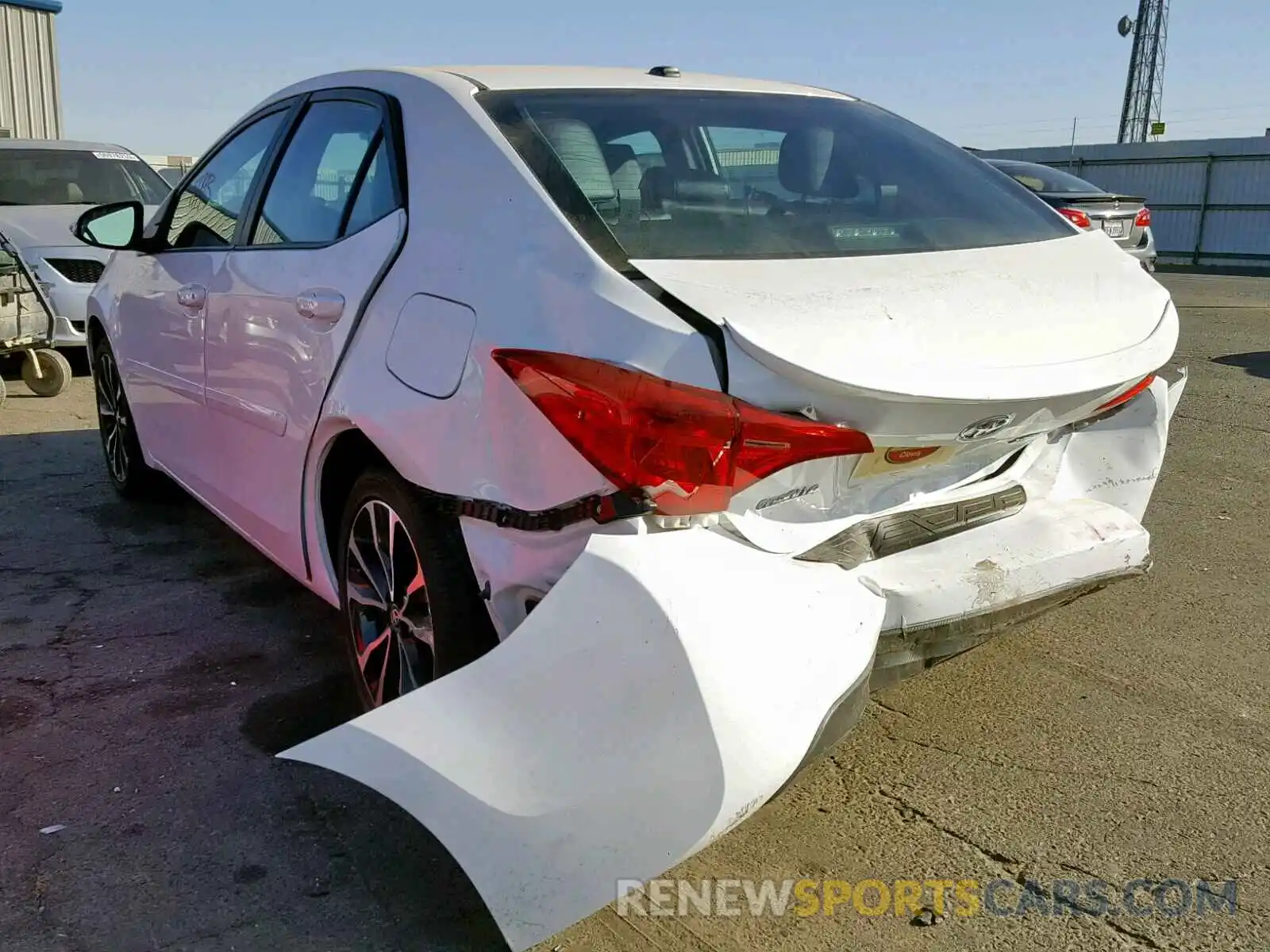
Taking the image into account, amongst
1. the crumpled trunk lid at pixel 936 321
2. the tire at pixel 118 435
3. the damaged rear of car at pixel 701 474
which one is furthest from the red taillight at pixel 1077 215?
the crumpled trunk lid at pixel 936 321

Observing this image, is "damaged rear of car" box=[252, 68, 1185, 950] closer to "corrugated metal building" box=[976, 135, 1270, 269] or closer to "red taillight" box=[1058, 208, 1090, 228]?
"red taillight" box=[1058, 208, 1090, 228]

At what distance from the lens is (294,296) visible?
10.1ft

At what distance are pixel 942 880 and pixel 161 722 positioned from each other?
213 centimetres

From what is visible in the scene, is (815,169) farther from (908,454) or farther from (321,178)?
(321,178)

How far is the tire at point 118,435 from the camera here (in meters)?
5.18

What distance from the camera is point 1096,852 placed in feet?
8.34

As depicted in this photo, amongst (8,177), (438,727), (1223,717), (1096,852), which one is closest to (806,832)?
(1096,852)

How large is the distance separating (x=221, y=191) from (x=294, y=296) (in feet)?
3.89

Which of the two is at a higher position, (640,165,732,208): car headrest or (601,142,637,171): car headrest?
(601,142,637,171): car headrest

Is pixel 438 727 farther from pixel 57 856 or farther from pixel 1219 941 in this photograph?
pixel 1219 941

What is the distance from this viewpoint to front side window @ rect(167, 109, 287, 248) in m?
3.75

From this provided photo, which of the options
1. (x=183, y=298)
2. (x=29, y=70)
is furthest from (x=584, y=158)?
(x=29, y=70)

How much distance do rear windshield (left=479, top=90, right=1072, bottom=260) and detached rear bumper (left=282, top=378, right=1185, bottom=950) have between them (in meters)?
0.69

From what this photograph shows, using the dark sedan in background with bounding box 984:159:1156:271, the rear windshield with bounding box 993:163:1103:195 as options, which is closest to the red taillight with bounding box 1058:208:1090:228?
the dark sedan in background with bounding box 984:159:1156:271
